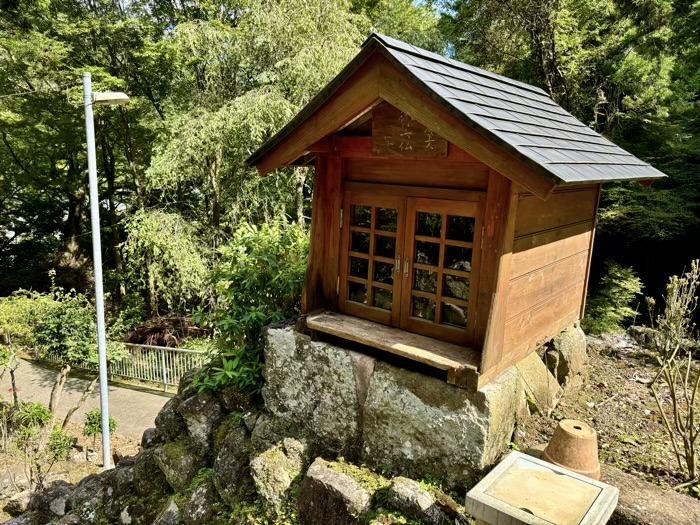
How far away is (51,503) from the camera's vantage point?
6199 mm

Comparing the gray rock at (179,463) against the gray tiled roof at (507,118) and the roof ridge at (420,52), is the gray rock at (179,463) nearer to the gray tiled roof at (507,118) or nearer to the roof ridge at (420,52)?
the gray tiled roof at (507,118)

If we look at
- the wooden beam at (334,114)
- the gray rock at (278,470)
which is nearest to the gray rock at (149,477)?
the gray rock at (278,470)

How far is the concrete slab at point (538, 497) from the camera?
2482 millimetres

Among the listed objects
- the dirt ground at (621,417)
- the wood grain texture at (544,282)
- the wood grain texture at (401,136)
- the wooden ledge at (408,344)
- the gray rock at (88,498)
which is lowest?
the gray rock at (88,498)

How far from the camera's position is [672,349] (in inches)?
156

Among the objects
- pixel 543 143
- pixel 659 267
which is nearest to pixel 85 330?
pixel 543 143

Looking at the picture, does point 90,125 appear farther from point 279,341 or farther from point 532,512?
point 532,512

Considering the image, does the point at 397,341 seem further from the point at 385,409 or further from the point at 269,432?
the point at 269,432

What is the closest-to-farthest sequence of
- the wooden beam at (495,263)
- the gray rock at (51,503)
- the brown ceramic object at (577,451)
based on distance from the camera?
the brown ceramic object at (577,451), the wooden beam at (495,263), the gray rock at (51,503)

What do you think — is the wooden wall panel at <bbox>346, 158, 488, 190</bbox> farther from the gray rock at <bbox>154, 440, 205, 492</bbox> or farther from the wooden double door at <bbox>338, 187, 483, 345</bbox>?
the gray rock at <bbox>154, 440, 205, 492</bbox>

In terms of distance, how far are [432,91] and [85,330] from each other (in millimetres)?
9196

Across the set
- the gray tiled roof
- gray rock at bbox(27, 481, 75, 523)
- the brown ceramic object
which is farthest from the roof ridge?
gray rock at bbox(27, 481, 75, 523)

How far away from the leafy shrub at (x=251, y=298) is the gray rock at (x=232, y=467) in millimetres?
517

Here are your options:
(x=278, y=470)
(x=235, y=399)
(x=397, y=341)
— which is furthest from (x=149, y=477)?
(x=397, y=341)
